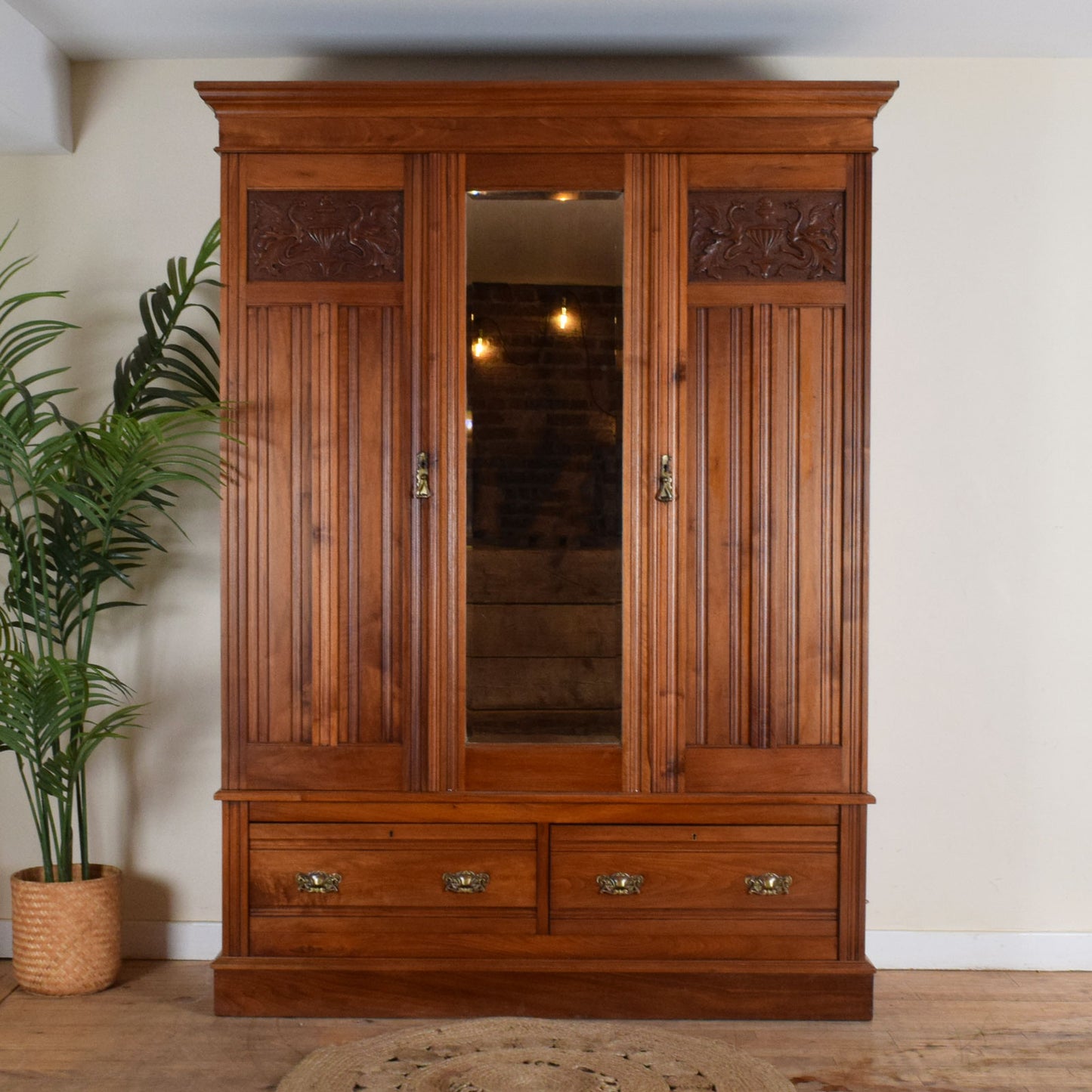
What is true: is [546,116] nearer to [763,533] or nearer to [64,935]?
[763,533]

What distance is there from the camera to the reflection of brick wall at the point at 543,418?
2.69 m

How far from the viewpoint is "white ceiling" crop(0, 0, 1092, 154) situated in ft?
9.44

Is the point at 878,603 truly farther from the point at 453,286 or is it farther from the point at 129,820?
the point at 129,820

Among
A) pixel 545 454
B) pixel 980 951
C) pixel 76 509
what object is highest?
pixel 545 454

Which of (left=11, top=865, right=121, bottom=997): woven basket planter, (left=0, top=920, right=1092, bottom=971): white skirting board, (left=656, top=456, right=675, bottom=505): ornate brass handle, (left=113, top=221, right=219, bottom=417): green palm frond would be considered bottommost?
(left=0, top=920, right=1092, bottom=971): white skirting board

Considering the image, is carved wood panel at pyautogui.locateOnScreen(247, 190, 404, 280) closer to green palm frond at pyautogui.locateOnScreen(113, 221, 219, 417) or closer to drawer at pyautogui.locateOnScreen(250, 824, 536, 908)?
green palm frond at pyautogui.locateOnScreen(113, 221, 219, 417)

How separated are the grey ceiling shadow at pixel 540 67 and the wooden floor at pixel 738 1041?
8.51 feet

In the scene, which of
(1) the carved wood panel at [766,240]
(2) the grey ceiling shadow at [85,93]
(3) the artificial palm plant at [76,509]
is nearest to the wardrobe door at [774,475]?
(1) the carved wood panel at [766,240]

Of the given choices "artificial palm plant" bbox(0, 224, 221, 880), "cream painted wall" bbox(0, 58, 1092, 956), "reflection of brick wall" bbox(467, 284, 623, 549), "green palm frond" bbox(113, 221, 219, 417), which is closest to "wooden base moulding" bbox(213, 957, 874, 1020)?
"cream painted wall" bbox(0, 58, 1092, 956)

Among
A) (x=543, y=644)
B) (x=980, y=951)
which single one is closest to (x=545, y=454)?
(x=543, y=644)

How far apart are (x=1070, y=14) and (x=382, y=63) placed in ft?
6.23

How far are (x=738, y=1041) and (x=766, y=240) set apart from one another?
1947 mm

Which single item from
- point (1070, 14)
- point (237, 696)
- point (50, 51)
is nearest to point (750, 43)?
point (1070, 14)

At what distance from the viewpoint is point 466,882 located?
274 cm
